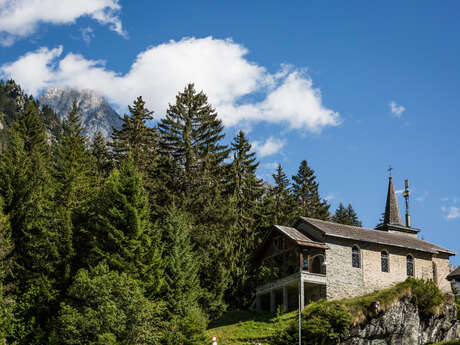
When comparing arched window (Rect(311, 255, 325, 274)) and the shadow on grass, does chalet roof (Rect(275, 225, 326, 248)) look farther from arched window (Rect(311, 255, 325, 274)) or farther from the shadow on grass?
the shadow on grass

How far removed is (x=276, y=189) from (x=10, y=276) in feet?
104

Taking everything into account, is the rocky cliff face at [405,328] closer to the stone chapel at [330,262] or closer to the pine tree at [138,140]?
the stone chapel at [330,262]

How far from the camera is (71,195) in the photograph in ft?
137

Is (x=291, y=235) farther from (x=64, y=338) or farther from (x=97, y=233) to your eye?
(x=64, y=338)

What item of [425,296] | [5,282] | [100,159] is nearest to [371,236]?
[425,296]

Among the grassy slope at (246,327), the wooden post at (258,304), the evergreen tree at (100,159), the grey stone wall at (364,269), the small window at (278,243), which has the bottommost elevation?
A: the grassy slope at (246,327)

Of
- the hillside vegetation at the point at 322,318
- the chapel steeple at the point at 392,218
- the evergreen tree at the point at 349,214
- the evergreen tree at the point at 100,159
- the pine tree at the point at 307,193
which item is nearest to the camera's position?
the hillside vegetation at the point at 322,318

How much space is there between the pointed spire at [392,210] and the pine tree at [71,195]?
2909 centimetres

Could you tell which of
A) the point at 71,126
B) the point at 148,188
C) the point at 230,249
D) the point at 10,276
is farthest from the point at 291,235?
the point at 71,126

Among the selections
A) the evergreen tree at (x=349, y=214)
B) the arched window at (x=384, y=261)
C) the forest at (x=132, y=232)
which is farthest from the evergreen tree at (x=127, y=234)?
the evergreen tree at (x=349, y=214)

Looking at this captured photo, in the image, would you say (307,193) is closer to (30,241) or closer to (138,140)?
(138,140)

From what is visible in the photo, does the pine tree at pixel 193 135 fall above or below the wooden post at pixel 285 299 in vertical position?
above

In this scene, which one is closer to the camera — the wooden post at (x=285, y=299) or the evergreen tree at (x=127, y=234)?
the evergreen tree at (x=127, y=234)

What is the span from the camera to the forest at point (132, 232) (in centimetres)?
3209
